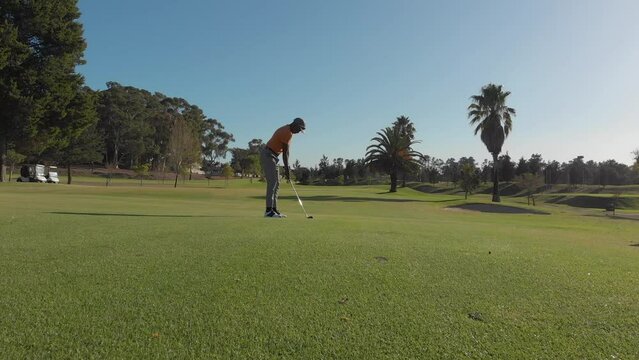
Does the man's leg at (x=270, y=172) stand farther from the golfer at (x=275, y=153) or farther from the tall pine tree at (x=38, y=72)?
the tall pine tree at (x=38, y=72)

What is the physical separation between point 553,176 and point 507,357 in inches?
4765

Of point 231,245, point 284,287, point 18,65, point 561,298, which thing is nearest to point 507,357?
point 561,298

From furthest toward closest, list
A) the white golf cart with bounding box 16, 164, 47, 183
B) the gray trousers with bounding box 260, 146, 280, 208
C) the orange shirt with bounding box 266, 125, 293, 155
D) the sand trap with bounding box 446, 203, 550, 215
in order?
the white golf cart with bounding box 16, 164, 47, 183
the sand trap with bounding box 446, 203, 550, 215
the gray trousers with bounding box 260, 146, 280, 208
the orange shirt with bounding box 266, 125, 293, 155

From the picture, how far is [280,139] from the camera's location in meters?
11.7

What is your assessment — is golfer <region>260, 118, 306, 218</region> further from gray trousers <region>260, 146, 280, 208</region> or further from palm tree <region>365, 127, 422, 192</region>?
palm tree <region>365, 127, 422, 192</region>

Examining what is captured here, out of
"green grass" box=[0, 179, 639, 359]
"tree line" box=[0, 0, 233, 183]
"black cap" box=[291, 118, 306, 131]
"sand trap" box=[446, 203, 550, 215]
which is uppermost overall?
"tree line" box=[0, 0, 233, 183]

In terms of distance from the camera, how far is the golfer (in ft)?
37.8

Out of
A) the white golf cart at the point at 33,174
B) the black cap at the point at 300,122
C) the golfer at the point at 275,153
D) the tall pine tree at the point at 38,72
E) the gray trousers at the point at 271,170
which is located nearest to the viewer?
the black cap at the point at 300,122

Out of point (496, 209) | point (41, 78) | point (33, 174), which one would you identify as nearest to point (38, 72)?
point (41, 78)

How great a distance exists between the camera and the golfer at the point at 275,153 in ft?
37.8

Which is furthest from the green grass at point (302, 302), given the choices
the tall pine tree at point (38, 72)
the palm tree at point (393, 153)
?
the palm tree at point (393, 153)

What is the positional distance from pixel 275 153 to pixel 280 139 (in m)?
0.41

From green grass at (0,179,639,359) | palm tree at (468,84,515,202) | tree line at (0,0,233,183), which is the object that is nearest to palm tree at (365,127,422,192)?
palm tree at (468,84,515,202)

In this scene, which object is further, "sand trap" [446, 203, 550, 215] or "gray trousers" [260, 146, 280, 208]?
"sand trap" [446, 203, 550, 215]
